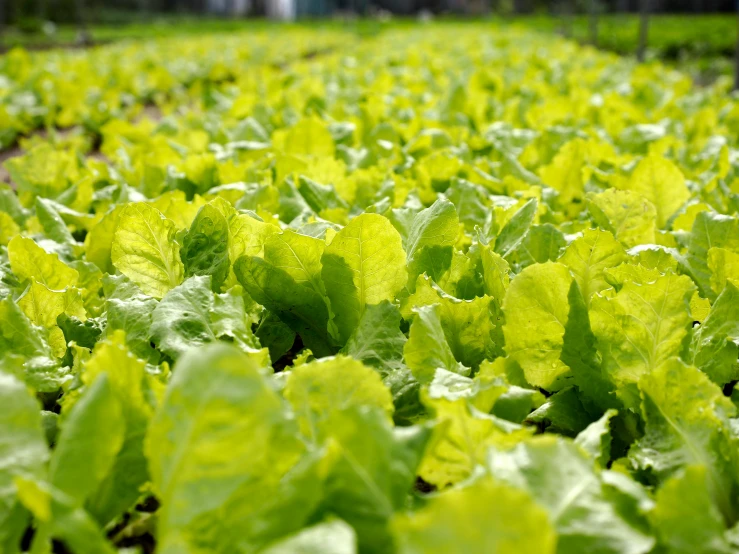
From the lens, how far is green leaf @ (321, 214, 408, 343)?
4.51ft

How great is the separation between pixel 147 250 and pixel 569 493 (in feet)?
3.27

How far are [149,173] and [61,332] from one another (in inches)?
46.9

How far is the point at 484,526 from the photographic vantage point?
706mm

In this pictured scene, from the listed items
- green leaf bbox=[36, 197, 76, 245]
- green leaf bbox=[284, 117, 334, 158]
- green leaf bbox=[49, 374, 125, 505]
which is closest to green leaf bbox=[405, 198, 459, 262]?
green leaf bbox=[49, 374, 125, 505]

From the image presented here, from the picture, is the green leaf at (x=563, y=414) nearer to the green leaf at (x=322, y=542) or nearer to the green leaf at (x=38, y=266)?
the green leaf at (x=322, y=542)

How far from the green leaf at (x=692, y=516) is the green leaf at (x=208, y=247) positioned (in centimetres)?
96

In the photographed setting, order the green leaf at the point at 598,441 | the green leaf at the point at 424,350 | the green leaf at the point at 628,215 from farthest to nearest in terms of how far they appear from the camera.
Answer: the green leaf at the point at 628,215, the green leaf at the point at 424,350, the green leaf at the point at 598,441

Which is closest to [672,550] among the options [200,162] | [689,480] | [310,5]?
[689,480]

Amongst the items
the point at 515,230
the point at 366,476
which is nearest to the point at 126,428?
the point at 366,476

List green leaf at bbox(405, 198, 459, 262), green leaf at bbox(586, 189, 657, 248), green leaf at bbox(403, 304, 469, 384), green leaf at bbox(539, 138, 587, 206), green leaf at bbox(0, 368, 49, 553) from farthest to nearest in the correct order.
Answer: green leaf at bbox(539, 138, 587, 206)
green leaf at bbox(586, 189, 657, 248)
green leaf at bbox(405, 198, 459, 262)
green leaf at bbox(403, 304, 469, 384)
green leaf at bbox(0, 368, 49, 553)

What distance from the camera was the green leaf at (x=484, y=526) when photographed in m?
0.70

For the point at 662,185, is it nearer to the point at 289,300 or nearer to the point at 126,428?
the point at 289,300

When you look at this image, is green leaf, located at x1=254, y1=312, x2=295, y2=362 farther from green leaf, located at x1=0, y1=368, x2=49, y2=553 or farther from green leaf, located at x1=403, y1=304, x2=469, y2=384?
green leaf, located at x1=0, y1=368, x2=49, y2=553

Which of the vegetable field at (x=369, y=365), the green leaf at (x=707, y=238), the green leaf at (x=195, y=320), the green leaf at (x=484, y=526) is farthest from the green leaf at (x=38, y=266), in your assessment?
the green leaf at (x=707, y=238)
